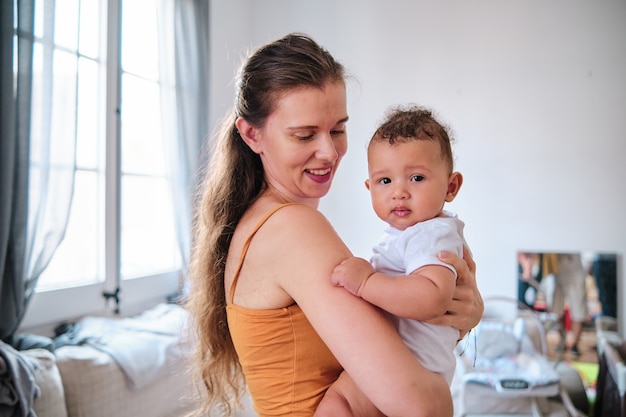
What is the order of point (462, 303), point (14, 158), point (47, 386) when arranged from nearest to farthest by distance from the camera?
point (462, 303) → point (47, 386) → point (14, 158)

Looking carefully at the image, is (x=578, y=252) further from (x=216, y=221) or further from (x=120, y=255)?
(x=216, y=221)

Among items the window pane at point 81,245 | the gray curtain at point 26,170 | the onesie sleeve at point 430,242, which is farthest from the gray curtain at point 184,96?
the onesie sleeve at point 430,242

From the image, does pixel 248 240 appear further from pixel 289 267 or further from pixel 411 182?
pixel 411 182

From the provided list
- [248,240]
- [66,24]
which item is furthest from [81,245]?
[248,240]

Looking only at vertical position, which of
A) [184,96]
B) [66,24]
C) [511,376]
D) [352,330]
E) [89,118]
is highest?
[66,24]

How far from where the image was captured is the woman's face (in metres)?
1.04

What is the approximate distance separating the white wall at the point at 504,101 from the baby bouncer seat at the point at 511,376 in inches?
17.2

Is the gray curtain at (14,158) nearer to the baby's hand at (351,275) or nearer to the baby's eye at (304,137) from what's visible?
the baby's eye at (304,137)

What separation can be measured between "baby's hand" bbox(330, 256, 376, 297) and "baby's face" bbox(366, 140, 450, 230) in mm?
186

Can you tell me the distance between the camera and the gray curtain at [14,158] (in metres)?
2.02

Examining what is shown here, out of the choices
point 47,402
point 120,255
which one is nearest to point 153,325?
point 120,255

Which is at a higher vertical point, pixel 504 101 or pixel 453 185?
pixel 504 101

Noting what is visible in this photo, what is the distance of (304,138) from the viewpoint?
106cm

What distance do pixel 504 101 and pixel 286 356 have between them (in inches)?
127
